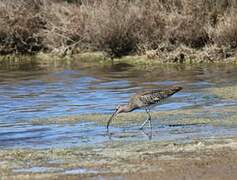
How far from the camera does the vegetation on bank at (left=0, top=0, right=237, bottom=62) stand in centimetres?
2844

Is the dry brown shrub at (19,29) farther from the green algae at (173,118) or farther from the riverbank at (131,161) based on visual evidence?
the riverbank at (131,161)

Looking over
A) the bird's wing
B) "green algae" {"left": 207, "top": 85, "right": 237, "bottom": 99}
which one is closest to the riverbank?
the bird's wing

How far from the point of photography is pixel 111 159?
34.3ft

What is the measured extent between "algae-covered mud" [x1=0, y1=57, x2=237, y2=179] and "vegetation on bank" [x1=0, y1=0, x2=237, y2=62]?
134 inches

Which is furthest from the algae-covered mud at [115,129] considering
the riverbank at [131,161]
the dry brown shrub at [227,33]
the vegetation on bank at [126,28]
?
the vegetation on bank at [126,28]

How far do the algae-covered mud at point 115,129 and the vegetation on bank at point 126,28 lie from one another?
339 cm

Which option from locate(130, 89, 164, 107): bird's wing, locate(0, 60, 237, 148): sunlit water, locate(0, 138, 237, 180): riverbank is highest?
locate(130, 89, 164, 107): bird's wing

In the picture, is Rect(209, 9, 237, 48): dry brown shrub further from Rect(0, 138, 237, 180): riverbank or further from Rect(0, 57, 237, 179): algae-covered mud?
Rect(0, 138, 237, 180): riverbank

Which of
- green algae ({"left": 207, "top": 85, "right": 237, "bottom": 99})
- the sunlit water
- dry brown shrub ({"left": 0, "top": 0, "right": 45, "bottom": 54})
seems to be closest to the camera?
the sunlit water

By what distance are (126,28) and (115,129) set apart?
57.0ft

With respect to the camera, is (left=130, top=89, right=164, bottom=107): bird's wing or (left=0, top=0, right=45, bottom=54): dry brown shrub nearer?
(left=130, top=89, right=164, bottom=107): bird's wing

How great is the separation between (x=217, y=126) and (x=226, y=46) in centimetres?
1500

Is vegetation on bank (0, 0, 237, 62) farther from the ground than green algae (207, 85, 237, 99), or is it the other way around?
vegetation on bank (0, 0, 237, 62)

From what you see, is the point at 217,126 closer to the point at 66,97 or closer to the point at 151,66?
the point at 66,97
